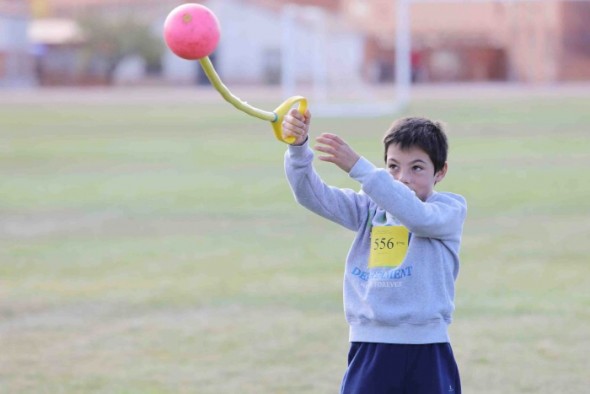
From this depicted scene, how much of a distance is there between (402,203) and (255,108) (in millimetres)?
564

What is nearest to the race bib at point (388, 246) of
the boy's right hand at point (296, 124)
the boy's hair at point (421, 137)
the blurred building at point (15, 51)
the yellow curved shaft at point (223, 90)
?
the boy's hair at point (421, 137)

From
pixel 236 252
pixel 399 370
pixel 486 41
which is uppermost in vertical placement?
pixel 486 41

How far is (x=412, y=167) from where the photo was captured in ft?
13.7

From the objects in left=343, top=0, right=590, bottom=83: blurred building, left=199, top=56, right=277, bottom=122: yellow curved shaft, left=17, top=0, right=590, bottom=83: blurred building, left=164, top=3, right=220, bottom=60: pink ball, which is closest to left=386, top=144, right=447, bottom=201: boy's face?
left=199, top=56, right=277, bottom=122: yellow curved shaft

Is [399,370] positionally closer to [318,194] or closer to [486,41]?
[318,194]

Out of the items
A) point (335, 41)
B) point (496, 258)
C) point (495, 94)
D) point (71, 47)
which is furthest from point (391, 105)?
point (71, 47)

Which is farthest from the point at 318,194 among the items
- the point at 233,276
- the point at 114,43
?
the point at 114,43

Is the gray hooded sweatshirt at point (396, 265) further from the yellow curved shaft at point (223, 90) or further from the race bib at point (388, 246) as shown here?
the yellow curved shaft at point (223, 90)

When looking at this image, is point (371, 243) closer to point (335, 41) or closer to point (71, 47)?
point (335, 41)

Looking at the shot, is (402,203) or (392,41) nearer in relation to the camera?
(402,203)

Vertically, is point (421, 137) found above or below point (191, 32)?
below

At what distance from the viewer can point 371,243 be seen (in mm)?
4184

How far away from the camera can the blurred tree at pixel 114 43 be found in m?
70.6

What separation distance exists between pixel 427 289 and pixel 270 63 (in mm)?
66036
